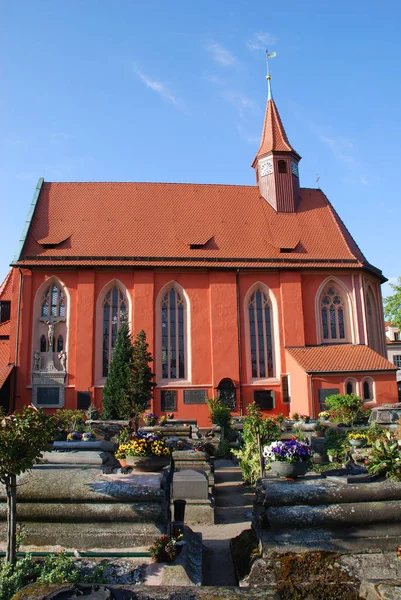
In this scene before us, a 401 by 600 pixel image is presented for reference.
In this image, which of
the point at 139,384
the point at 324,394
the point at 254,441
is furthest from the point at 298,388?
the point at 254,441

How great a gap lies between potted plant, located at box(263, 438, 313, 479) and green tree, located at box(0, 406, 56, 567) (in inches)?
124

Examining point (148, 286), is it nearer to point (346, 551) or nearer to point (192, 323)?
point (192, 323)

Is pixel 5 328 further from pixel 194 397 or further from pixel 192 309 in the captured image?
pixel 194 397

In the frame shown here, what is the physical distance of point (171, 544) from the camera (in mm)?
5707

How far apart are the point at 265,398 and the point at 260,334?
3.78m

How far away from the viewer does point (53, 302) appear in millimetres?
28672

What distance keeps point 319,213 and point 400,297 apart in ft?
35.5

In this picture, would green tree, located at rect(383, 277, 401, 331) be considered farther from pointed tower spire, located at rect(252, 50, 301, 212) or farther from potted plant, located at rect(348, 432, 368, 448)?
potted plant, located at rect(348, 432, 368, 448)

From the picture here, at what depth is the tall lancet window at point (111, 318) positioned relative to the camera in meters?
28.2

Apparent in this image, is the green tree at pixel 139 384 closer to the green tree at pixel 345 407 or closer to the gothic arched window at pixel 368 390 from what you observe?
the green tree at pixel 345 407

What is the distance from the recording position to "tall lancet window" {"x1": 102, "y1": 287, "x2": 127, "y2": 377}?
92.7 feet

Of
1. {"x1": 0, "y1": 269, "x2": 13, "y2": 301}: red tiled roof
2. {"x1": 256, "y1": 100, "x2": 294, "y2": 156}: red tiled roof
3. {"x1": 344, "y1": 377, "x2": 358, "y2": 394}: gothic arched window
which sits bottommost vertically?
{"x1": 344, "y1": 377, "x2": 358, "y2": 394}: gothic arched window

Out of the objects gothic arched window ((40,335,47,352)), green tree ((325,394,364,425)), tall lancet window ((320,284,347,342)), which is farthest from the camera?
tall lancet window ((320,284,347,342))

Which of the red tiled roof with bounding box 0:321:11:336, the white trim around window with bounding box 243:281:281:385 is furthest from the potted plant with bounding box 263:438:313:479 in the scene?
the red tiled roof with bounding box 0:321:11:336
